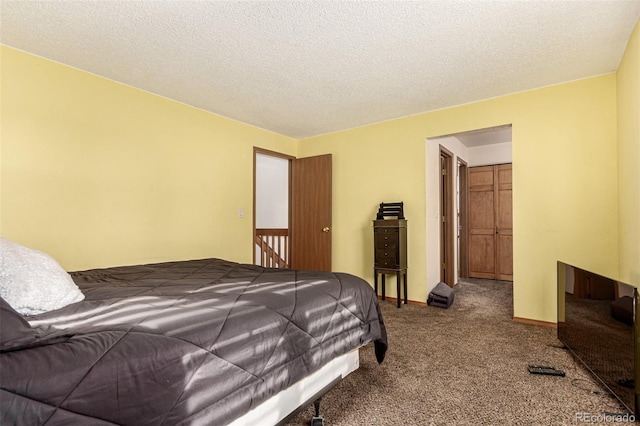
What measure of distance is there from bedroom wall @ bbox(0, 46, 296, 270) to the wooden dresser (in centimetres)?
188

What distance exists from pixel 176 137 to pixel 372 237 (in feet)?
9.22

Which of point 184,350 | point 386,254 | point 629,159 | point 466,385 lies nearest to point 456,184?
point 386,254

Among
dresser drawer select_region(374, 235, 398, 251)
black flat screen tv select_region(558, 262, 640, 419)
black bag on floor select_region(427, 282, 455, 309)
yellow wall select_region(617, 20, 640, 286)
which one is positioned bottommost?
black bag on floor select_region(427, 282, 455, 309)

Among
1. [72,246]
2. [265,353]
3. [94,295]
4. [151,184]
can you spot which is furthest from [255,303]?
[151,184]

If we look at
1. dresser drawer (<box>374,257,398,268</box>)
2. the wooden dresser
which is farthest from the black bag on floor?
dresser drawer (<box>374,257,398,268</box>)

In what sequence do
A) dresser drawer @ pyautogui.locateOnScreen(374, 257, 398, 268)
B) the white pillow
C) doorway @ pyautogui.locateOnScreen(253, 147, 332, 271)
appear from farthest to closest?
doorway @ pyautogui.locateOnScreen(253, 147, 332, 271) < dresser drawer @ pyautogui.locateOnScreen(374, 257, 398, 268) < the white pillow

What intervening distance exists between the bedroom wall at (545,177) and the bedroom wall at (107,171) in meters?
2.40

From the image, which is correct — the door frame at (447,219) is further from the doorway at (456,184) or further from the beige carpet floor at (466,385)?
the beige carpet floor at (466,385)

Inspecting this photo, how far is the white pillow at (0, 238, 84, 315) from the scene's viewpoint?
1120mm

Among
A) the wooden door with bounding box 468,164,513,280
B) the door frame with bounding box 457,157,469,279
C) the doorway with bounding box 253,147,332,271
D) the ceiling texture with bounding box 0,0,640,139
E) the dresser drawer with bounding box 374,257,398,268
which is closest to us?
the ceiling texture with bounding box 0,0,640,139

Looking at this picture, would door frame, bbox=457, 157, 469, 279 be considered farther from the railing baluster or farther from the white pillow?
the white pillow

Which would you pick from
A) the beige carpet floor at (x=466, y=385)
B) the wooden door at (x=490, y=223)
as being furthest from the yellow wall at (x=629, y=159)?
the wooden door at (x=490, y=223)

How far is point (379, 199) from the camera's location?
442cm

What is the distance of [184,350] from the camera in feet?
3.31
